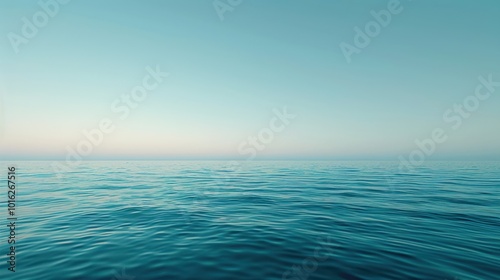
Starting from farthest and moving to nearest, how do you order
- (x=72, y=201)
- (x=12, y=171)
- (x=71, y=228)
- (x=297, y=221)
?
(x=72, y=201), (x=297, y=221), (x=71, y=228), (x=12, y=171)

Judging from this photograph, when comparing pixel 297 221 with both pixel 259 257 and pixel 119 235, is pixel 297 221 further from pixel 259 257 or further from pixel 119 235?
pixel 119 235

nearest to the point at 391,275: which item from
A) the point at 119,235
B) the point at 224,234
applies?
the point at 224,234

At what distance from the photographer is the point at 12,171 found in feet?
24.4

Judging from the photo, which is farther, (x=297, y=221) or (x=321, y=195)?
(x=321, y=195)

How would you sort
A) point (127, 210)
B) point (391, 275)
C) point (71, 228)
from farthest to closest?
point (127, 210) < point (71, 228) < point (391, 275)

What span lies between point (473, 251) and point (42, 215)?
17520 millimetres

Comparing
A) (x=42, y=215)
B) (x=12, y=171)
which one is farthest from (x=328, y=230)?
(x=42, y=215)

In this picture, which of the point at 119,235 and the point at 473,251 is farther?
the point at 119,235

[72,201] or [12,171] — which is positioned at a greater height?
[12,171]

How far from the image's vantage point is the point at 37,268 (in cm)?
590

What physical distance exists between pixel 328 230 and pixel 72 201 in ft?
49.3

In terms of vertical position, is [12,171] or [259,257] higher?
[12,171]

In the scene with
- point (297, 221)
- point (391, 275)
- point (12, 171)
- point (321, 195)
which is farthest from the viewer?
point (321, 195)

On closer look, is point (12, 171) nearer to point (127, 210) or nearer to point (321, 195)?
point (127, 210)
